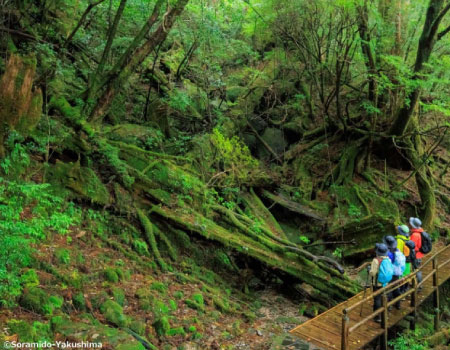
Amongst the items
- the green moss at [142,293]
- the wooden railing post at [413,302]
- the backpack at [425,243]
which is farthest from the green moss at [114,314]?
the backpack at [425,243]

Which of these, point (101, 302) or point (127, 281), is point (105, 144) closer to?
point (127, 281)

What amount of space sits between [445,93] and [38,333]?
17771 millimetres

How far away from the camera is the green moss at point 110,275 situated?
668cm

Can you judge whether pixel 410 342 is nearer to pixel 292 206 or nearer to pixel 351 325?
pixel 351 325

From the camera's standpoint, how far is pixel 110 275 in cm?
672

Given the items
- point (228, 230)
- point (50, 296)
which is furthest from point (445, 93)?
point (50, 296)

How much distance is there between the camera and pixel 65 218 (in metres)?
5.66

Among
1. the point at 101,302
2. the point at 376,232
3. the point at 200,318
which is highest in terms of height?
the point at 376,232

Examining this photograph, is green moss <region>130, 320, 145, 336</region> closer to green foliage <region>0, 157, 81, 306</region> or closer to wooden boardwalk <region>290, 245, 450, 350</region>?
green foliage <region>0, 157, 81, 306</region>

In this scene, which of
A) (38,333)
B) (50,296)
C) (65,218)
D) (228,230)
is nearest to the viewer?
(38,333)

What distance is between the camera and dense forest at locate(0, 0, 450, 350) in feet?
20.6

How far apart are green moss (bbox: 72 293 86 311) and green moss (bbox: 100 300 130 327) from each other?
0.30m

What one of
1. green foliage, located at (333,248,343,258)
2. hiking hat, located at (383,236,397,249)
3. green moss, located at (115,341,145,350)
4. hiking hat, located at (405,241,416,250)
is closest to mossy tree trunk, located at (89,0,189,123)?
green moss, located at (115,341,145,350)

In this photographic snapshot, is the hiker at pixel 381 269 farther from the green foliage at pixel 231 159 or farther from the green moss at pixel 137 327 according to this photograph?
the green foliage at pixel 231 159
